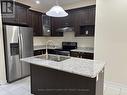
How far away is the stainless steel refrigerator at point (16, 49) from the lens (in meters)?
3.26

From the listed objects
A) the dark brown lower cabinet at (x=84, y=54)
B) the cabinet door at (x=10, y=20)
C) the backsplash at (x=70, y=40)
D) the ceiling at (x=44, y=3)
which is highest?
the ceiling at (x=44, y=3)

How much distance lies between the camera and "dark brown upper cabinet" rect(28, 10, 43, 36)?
4.38 metres

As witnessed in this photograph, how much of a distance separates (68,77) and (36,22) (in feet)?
11.3

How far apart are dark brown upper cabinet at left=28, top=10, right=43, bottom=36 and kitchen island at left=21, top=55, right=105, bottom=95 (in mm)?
2467

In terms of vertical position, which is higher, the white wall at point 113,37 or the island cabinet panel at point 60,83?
the white wall at point 113,37

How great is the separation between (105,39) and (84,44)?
4.76 feet

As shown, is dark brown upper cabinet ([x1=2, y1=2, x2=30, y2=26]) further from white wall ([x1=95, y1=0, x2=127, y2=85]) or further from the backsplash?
white wall ([x1=95, y1=0, x2=127, y2=85])

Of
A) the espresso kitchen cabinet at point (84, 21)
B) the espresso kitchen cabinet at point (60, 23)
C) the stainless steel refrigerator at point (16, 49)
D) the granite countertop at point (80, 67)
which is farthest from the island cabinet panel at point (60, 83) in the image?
the espresso kitchen cabinet at point (60, 23)

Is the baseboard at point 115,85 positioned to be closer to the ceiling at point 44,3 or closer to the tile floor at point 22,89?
the tile floor at point 22,89

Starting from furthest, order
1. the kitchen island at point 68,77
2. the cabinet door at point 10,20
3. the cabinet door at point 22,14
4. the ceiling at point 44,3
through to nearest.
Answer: the ceiling at point 44,3 < the cabinet door at point 22,14 < the cabinet door at point 10,20 < the kitchen island at point 68,77

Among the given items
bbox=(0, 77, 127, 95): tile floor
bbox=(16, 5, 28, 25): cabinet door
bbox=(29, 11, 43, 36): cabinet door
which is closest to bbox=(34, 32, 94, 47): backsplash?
bbox=(29, 11, 43, 36): cabinet door

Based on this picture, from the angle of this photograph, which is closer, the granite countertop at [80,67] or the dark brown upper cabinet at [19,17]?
the granite countertop at [80,67]

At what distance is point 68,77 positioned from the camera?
77.4 inches

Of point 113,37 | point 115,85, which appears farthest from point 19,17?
point 115,85
